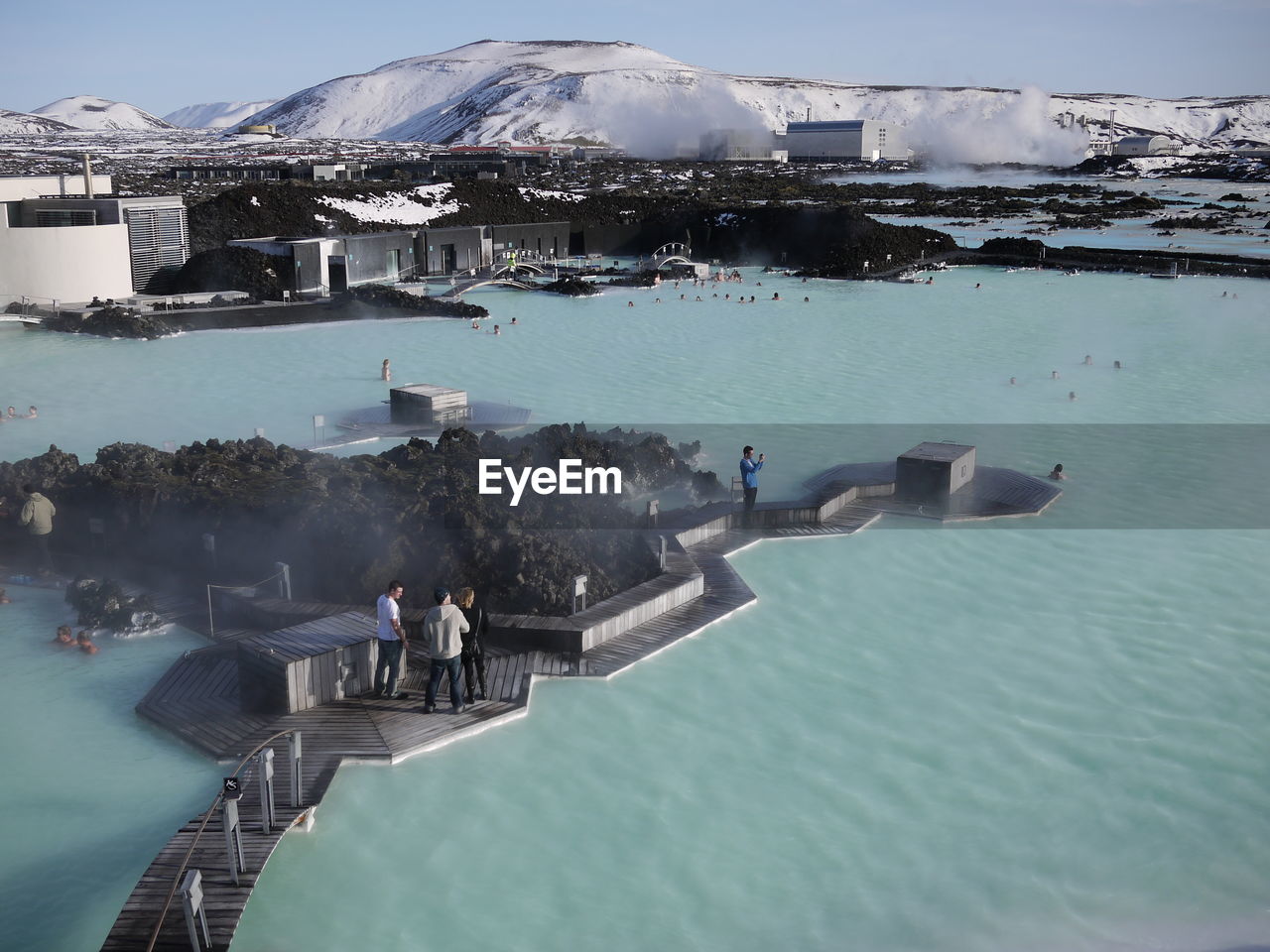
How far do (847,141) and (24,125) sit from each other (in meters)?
130

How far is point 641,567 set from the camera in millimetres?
10578

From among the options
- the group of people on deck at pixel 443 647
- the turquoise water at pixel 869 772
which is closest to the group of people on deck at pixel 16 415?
the turquoise water at pixel 869 772

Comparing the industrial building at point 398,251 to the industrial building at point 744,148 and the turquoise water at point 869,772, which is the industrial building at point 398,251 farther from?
the industrial building at point 744,148

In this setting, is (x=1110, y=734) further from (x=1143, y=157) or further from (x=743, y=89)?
(x=743, y=89)

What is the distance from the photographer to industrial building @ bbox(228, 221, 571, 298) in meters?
31.7

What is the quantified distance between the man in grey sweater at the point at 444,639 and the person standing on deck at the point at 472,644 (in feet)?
0.31

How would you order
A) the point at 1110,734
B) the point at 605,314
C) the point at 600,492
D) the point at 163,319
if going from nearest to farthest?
1. the point at 1110,734
2. the point at 600,492
3. the point at 163,319
4. the point at 605,314

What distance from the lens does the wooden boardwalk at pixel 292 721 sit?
5.78 meters

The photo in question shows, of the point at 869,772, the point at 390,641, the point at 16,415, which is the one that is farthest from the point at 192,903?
the point at 16,415

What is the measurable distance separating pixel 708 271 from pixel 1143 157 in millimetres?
89469

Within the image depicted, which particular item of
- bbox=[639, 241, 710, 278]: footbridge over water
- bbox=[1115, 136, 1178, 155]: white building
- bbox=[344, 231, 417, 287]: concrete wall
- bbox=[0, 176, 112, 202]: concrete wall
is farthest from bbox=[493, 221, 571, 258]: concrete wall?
bbox=[1115, 136, 1178, 155]: white building

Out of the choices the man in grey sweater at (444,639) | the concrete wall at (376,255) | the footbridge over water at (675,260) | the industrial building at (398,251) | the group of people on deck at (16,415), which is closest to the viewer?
the man in grey sweater at (444,639)

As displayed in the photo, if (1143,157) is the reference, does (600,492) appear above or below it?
below

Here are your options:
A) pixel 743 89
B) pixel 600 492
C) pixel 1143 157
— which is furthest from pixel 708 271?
pixel 743 89
